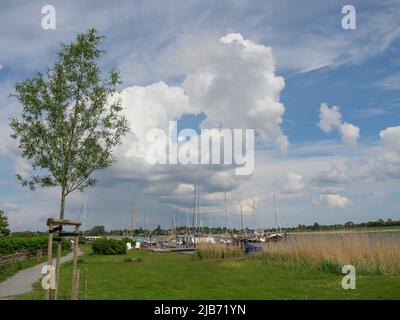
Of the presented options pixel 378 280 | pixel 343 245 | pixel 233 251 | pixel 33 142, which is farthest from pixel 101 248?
pixel 33 142

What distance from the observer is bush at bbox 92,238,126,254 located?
155ft

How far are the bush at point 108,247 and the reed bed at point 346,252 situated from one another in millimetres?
21817

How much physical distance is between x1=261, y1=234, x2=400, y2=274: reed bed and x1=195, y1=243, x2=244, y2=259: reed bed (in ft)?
26.4

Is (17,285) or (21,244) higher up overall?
(21,244)

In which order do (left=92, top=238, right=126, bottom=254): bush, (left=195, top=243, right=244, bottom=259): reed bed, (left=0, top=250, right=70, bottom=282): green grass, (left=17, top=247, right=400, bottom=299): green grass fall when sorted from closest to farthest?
1. (left=17, top=247, right=400, bottom=299): green grass
2. (left=0, top=250, right=70, bottom=282): green grass
3. (left=195, top=243, right=244, bottom=259): reed bed
4. (left=92, top=238, right=126, bottom=254): bush

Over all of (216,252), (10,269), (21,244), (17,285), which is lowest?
(17,285)

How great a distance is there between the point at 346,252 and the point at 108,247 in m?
28.6

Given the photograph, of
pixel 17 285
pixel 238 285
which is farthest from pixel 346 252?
pixel 17 285

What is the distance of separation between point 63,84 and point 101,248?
3692 cm

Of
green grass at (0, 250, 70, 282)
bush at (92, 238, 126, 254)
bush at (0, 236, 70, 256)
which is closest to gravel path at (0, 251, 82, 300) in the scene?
green grass at (0, 250, 70, 282)

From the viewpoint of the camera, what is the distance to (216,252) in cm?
3778

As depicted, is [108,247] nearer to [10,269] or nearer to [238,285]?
[10,269]

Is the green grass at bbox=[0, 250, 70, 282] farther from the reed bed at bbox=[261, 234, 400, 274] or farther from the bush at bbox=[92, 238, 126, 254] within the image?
the reed bed at bbox=[261, 234, 400, 274]
